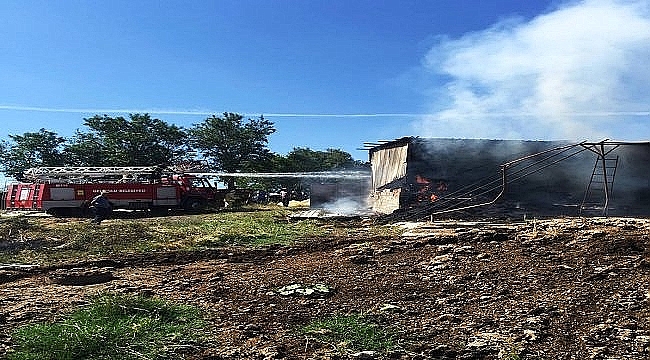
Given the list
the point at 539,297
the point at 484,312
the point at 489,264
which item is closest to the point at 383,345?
the point at 484,312

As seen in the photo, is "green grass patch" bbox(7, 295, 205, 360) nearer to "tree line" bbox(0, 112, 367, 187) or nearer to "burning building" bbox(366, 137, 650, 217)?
"burning building" bbox(366, 137, 650, 217)

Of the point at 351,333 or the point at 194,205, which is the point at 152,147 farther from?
the point at 351,333

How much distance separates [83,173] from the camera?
81.2ft

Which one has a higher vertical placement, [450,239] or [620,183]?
[620,183]

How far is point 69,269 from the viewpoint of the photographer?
9.66 m

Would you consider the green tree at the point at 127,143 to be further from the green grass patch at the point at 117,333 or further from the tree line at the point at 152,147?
the green grass patch at the point at 117,333

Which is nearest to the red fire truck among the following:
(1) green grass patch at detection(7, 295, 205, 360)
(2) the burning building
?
(2) the burning building

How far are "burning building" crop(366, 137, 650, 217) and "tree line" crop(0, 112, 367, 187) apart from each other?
93.4 ft

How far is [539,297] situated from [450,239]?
3.89 m

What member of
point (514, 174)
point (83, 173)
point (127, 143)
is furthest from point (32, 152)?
point (514, 174)

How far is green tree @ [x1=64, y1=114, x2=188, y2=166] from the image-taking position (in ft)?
156

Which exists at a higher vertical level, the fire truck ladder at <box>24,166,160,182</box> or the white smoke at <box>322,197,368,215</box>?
the fire truck ladder at <box>24,166,160,182</box>

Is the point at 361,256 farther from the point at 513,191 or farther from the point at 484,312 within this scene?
the point at 513,191

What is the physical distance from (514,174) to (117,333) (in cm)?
2016
